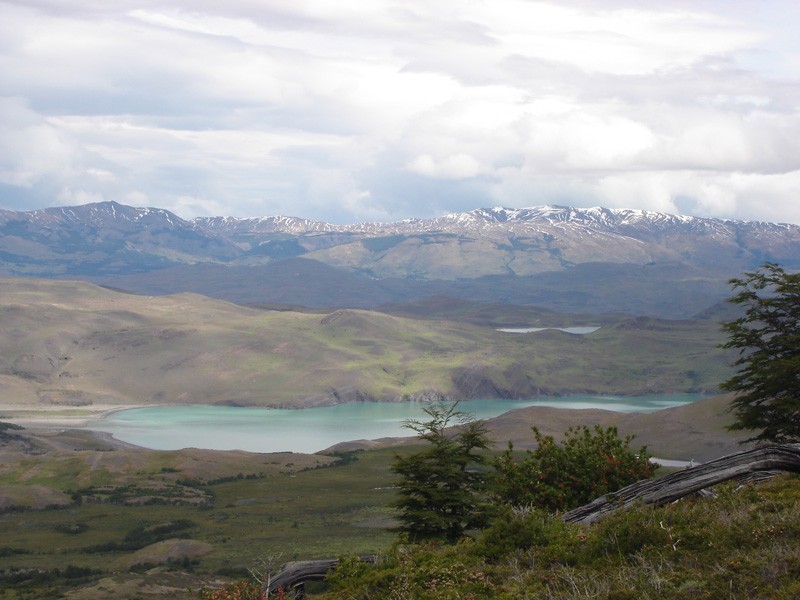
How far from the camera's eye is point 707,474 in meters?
15.6

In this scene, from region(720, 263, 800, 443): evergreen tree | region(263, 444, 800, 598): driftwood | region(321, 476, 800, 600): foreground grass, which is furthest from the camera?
region(720, 263, 800, 443): evergreen tree

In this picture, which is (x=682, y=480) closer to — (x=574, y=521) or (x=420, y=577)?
(x=574, y=521)

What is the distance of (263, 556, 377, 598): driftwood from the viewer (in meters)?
15.0

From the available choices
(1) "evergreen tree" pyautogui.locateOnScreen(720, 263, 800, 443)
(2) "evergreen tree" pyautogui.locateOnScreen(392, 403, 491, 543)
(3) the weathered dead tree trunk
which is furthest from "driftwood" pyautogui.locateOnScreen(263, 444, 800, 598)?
(1) "evergreen tree" pyautogui.locateOnScreen(720, 263, 800, 443)

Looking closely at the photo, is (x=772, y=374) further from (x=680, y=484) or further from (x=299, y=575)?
(x=299, y=575)

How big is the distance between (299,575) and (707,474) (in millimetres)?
6823

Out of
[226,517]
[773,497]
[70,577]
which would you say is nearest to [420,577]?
[773,497]

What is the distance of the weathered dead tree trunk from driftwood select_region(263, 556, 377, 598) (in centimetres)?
441

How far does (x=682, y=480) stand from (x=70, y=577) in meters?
67.8

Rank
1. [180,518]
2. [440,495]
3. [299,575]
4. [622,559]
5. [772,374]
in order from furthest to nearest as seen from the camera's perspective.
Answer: [180,518]
[772,374]
[440,495]
[299,575]
[622,559]

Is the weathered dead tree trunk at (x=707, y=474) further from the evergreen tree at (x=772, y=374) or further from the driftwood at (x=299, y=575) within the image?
the evergreen tree at (x=772, y=374)

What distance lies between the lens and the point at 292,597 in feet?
48.8

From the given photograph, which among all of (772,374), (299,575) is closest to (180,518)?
(772,374)

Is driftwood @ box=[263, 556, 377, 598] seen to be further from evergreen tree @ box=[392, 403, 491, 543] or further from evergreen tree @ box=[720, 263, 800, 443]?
evergreen tree @ box=[720, 263, 800, 443]
